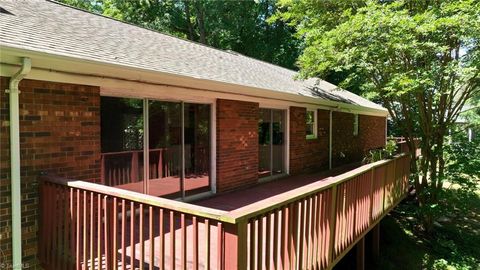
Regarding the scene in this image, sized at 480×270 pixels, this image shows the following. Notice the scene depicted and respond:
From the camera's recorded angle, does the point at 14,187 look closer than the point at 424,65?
Yes

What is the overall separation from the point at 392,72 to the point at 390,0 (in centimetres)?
248

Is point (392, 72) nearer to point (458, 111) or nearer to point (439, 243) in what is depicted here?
point (458, 111)

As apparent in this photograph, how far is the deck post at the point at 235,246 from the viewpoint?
2.55 metres

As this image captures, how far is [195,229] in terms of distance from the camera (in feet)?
8.95

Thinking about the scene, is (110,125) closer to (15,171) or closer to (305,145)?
(15,171)

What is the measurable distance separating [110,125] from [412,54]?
6.07 m

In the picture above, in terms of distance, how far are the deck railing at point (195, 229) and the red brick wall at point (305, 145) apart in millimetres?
5602

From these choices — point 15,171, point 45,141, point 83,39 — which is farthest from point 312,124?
point 15,171

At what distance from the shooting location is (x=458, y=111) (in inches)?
350

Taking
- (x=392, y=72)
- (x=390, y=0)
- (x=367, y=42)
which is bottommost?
(x=392, y=72)

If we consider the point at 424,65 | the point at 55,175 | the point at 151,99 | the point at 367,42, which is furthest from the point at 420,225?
the point at 55,175

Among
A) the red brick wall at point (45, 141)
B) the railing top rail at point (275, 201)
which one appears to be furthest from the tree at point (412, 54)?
the red brick wall at point (45, 141)

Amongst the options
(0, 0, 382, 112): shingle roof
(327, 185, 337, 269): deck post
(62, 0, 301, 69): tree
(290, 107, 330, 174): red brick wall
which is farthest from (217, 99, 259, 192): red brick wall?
(62, 0, 301, 69): tree

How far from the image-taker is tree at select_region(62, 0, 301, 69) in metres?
24.2
